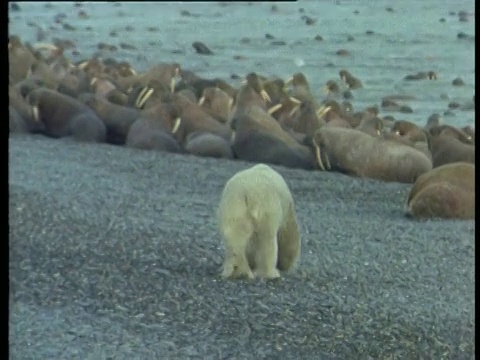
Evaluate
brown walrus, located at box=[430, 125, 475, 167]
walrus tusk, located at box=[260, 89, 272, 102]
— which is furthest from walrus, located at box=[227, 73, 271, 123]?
brown walrus, located at box=[430, 125, 475, 167]

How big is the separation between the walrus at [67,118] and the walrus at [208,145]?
0.18 metres

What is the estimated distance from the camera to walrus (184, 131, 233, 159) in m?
2.25

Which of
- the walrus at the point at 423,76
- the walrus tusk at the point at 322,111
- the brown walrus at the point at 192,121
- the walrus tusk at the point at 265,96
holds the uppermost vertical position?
the walrus at the point at 423,76

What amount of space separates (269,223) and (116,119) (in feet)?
1.25

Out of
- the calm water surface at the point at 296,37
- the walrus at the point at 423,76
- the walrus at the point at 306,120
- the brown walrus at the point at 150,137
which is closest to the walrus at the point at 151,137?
the brown walrus at the point at 150,137

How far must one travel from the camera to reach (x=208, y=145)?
230 cm

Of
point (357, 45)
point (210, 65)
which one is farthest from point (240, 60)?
point (357, 45)

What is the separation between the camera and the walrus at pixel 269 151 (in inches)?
86.9

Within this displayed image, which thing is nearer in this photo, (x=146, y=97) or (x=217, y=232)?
(x=217, y=232)

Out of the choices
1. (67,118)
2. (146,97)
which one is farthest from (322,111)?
(67,118)

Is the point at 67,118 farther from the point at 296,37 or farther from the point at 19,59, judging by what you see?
the point at 296,37

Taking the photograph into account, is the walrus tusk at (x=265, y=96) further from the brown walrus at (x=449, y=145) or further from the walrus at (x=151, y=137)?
the brown walrus at (x=449, y=145)

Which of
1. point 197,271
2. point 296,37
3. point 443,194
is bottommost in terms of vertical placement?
point 197,271

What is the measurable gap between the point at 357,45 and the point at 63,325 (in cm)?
77
